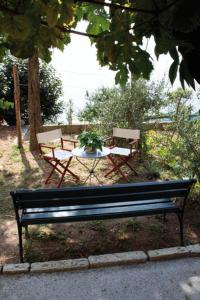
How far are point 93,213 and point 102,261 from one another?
52cm

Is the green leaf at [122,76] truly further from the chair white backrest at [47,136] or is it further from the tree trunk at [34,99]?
the tree trunk at [34,99]

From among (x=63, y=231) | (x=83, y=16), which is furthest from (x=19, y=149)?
(x=83, y=16)

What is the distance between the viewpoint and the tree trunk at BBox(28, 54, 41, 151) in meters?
8.50

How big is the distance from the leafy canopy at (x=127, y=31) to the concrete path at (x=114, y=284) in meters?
2.43

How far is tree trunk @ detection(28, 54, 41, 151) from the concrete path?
5434 mm

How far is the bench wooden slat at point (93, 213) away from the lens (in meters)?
3.85

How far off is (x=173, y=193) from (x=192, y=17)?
3.40m

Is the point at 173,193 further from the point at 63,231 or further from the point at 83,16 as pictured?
the point at 83,16

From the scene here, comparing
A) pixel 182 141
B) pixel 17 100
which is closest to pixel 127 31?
pixel 182 141

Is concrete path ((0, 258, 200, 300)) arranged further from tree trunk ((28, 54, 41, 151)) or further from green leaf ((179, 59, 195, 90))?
tree trunk ((28, 54, 41, 151))

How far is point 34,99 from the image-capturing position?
8648 millimetres

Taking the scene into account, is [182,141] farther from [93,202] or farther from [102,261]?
[102,261]

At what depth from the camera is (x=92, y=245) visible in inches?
170

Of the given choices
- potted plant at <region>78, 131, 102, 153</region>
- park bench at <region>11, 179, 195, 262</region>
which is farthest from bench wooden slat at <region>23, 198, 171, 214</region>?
potted plant at <region>78, 131, 102, 153</region>
